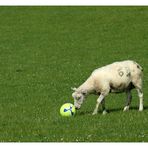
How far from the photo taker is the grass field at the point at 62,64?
17.5m

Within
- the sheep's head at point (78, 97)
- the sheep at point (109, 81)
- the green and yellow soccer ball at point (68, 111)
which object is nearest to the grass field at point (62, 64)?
the green and yellow soccer ball at point (68, 111)

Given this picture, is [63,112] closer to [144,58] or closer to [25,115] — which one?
[25,115]

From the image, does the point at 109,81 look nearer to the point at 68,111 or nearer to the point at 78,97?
the point at 78,97

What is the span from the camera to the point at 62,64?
117 ft

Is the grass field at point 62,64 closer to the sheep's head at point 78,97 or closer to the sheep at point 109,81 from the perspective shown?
the sheep's head at point 78,97

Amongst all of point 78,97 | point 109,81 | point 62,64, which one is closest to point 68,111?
point 78,97

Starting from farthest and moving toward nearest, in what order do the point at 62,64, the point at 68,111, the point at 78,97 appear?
the point at 62,64
the point at 78,97
the point at 68,111

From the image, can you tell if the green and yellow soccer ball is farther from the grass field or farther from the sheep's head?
the sheep's head

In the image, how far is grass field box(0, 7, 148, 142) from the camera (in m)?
17.5

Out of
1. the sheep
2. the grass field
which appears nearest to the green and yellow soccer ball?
the grass field

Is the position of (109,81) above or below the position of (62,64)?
below

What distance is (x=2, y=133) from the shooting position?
17.3 metres

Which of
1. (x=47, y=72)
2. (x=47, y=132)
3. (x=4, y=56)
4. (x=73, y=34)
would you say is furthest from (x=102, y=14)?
(x=47, y=132)

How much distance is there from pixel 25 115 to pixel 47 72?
12.3m
